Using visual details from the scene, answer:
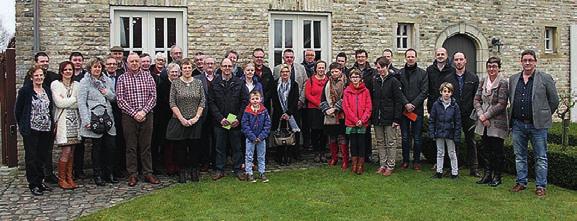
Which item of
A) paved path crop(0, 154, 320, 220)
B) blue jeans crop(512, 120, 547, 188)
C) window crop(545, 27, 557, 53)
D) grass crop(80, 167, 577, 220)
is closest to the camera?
grass crop(80, 167, 577, 220)

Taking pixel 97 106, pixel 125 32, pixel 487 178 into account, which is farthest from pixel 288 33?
pixel 487 178

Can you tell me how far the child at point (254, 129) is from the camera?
7.90 metres

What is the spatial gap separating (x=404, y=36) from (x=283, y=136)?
4.59 metres

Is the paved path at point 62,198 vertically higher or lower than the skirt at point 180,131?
lower

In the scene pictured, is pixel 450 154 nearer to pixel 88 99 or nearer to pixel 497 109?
pixel 497 109

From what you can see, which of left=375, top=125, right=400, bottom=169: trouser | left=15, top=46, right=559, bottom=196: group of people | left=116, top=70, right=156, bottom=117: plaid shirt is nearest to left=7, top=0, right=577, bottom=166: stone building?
left=15, top=46, right=559, bottom=196: group of people

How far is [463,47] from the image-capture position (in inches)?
502

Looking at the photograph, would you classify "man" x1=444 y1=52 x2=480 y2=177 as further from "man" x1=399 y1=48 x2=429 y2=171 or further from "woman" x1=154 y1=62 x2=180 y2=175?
"woman" x1=154 y1=62 x2=180 y2=175

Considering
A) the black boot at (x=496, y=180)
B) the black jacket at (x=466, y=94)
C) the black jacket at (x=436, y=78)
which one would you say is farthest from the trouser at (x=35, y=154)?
the black boot at (x=496, y=180)

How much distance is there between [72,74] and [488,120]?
5.79m

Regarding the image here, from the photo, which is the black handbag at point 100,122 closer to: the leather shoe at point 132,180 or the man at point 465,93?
the leather shoe at point 132,180

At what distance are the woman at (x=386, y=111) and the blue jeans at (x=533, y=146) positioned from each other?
1.75 meters

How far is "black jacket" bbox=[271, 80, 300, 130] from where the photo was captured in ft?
29.7

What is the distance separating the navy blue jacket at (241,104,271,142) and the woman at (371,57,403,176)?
1.73 metres
